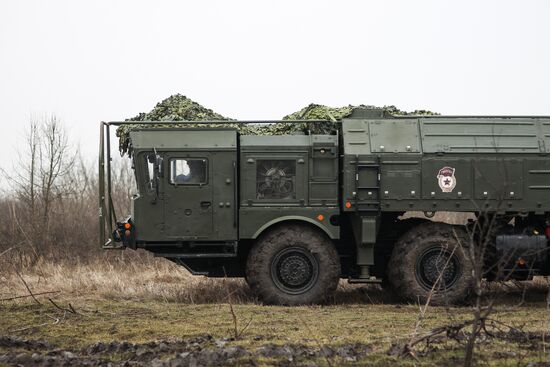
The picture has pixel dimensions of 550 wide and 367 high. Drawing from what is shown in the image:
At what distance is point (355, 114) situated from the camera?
11.9 metres

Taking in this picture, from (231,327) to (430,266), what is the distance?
3.85 metres

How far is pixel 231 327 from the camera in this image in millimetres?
9250

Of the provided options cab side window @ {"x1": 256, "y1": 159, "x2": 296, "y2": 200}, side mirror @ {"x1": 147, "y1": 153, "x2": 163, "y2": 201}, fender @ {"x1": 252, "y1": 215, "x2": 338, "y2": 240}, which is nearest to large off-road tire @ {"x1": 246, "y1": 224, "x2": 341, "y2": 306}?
fender @ {"x1": 252, "y1": 215, "x2": 338, "y2": 240}

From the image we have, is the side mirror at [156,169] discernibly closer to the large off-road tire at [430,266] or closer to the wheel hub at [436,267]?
the large off-road tire at [430,266]

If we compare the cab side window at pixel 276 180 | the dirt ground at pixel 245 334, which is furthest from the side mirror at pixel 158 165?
the dirt ground at pixel 245 334

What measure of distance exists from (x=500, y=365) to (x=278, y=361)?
6.91 ft

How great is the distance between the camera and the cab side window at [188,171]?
11648 mm

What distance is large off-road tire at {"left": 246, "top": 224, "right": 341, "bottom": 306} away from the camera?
11.6 m

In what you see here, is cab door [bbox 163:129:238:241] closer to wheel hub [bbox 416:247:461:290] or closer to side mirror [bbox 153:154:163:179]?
side mirror [bbox 153:154:163:179]

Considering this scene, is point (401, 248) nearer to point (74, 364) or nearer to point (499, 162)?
point (499, 162)

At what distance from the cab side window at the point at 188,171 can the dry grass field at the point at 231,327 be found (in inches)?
76.1

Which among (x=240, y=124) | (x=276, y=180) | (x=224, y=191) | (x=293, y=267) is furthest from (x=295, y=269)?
(x=240, y=124)

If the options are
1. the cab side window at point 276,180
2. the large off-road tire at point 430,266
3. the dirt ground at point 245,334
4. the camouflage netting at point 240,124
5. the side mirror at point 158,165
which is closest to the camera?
the dirt ground at point 245,334

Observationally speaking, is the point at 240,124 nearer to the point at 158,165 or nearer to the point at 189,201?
the point at 189,201
